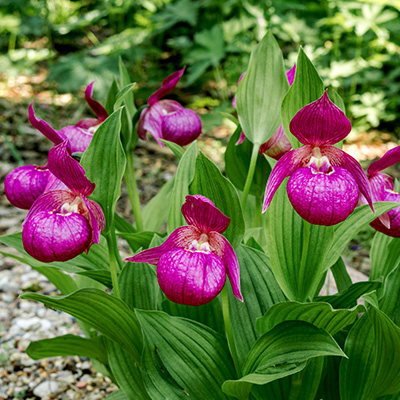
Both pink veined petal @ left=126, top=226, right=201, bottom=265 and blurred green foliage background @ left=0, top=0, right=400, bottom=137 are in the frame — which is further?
blurred green foliage background @ left=0, top=0, right=400, bottom=137

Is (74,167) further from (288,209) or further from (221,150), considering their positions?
(221,150)

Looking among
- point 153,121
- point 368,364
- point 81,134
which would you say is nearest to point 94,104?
point 81,134

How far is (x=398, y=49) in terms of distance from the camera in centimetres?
350

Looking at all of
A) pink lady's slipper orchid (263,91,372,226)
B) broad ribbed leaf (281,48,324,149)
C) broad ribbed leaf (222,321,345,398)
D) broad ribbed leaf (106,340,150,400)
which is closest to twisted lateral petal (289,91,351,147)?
pink lady's slipper orchid (263,91,372,226)

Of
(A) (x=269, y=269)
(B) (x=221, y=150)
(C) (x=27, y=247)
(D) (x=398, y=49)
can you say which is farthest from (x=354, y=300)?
(D) (x=398, y=49)

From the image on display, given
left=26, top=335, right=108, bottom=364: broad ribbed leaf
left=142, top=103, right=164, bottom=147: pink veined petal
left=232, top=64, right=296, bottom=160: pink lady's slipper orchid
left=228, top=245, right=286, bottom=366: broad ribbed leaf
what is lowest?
left=26, top=335, right=108, bottom=364: broad ribbed leaf

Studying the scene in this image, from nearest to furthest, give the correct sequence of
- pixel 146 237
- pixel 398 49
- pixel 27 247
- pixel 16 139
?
pixel 27 247, pixel 146 237, pixel 16 139, pixel 398 49

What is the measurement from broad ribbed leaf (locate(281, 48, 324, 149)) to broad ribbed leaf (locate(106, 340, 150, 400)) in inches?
25.8

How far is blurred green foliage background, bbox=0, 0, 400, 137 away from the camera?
118 inches

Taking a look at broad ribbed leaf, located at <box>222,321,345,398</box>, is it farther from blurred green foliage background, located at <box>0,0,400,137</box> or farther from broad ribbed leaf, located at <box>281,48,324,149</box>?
blurred green foliage background, located at <box>0,0,400,137</box>

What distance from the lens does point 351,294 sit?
3.27 ft

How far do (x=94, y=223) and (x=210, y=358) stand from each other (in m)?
0.36

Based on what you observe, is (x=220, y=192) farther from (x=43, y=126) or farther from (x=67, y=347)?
(x=67, y=347)

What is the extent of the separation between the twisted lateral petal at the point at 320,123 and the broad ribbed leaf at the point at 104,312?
0.49 meters
